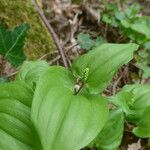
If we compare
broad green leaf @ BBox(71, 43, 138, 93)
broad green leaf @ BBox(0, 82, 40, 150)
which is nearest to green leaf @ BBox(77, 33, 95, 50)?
broad green leaf @ BBox(71, 43, 138, 93)

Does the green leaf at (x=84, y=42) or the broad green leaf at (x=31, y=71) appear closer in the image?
the broad green leaf at (x=31, y=71)

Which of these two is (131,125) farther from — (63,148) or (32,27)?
(63,148)

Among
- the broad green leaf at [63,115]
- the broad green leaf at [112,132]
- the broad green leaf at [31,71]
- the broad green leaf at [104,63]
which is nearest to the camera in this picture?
the broad green leaf at [63,115]

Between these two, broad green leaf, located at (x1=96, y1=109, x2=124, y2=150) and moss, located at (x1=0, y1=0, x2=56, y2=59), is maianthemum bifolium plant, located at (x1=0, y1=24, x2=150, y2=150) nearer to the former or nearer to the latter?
broad green leaf, located at (x1=96, y1=109, x2=124, y2=150)

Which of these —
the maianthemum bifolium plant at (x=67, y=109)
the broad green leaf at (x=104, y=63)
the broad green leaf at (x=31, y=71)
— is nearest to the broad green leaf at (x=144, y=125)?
the maianthemum bifolium plant at (x=67, y=109)

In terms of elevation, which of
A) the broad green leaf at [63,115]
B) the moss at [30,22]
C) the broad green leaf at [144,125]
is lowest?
the broad green leaf at [144,125]

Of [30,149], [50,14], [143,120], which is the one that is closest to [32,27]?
[50,14]

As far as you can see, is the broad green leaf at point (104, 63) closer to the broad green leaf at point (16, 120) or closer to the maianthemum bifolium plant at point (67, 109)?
Answer: the maianthemum bifolium plant at point (67, 109)
